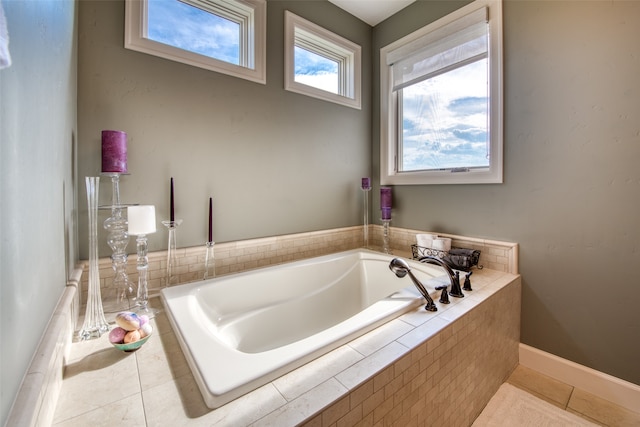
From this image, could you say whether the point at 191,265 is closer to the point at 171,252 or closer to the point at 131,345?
the point at 171,252

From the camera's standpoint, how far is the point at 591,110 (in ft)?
4.76

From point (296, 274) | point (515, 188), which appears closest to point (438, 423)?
point (296, 274)

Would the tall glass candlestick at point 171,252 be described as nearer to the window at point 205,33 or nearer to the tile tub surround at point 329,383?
the tile tub surround at point 329,383

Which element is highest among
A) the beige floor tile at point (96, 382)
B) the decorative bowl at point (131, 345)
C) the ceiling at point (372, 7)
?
the ceiling at point (372, 7)

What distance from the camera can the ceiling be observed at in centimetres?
226

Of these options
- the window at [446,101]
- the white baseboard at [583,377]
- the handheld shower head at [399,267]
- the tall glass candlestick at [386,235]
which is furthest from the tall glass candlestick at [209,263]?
the white baseboard at [583,377]

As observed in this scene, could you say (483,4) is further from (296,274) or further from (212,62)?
(296,274)

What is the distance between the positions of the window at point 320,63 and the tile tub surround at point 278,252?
118cm

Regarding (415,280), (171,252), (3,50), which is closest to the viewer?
(3,50)

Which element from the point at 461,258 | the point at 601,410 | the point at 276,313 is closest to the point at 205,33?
the point at 276,313

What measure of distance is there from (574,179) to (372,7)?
2.07m

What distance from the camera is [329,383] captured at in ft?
2.49

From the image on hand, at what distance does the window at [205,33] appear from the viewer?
4.80 ft

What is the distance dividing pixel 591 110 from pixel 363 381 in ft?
6.08
